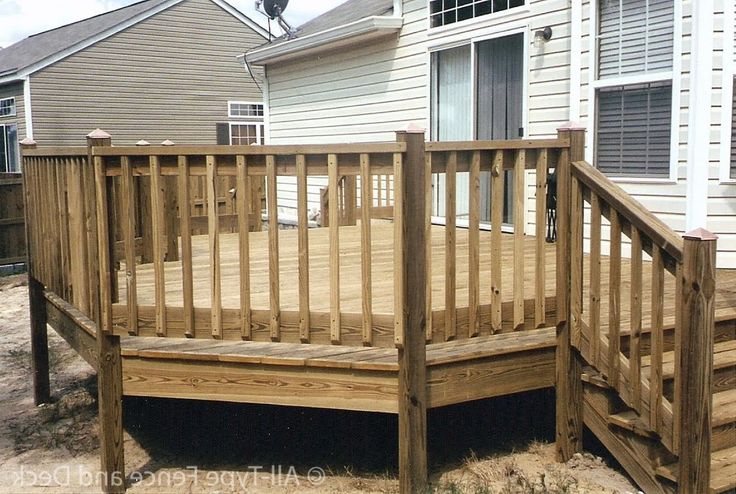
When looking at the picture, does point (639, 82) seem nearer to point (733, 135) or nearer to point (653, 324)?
point (733, 135)

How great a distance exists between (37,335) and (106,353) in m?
1.84

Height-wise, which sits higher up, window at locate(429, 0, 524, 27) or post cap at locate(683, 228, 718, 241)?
window at locate(429, 0, 524, 27)

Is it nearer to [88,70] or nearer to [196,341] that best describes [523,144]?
[196,341]

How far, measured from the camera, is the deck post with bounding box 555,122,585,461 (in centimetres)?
387

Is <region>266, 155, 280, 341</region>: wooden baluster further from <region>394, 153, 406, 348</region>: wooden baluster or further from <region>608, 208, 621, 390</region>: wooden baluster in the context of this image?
<region>608, 208, 621, 390</region>: wooden baluster

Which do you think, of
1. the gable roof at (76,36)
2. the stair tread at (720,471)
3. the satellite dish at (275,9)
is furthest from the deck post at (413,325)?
the gable roof at (76,36)

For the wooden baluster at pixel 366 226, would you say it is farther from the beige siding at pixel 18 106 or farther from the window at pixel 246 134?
the window at pixel 246 134

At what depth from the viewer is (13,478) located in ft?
13.4

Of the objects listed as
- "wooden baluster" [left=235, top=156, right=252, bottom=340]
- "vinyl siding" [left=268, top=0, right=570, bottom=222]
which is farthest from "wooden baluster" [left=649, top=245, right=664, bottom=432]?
"vinyl siding" [left=268, top=0, right=570, bottom=222]

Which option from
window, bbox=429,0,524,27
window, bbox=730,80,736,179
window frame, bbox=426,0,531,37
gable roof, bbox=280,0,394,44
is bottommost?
window, bbox=730,80,736,179

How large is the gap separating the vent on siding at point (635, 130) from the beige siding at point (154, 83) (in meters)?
16.3

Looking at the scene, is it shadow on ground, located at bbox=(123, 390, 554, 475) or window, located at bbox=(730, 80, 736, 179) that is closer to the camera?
shadow on ground, located at bbox=(123, 390, 554, 475)

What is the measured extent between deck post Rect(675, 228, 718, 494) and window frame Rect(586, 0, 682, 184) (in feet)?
9.02

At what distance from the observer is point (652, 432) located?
3486mm
